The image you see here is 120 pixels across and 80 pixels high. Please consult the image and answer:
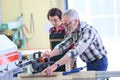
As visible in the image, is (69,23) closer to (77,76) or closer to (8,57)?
(77,76)

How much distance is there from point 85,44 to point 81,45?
0.14ft

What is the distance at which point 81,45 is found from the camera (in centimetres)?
213

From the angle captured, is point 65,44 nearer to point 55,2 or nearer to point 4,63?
point 4,63

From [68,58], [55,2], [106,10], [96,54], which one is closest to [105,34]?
[106,10]

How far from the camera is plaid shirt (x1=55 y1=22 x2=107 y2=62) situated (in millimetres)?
2116

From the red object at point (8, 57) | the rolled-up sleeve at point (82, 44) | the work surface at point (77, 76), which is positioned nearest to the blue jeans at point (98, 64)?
the rolled-up sleeve at point (82, 44)

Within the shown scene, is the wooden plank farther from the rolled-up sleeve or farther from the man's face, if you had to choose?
the man's face

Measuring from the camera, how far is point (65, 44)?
8.45 ft

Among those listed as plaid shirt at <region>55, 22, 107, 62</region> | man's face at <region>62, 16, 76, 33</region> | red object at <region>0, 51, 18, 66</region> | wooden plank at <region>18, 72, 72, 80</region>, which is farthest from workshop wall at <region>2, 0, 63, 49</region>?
red object at <region>0, 51, 18, 66</region>

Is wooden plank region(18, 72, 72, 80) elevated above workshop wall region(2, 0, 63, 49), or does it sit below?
below

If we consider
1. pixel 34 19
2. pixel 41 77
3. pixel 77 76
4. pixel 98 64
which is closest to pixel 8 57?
pixel 41 77

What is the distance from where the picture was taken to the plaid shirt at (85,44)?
2.12 m

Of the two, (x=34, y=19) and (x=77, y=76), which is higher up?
(x=34, y=19)

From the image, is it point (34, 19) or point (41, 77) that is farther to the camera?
point (34, 19)
